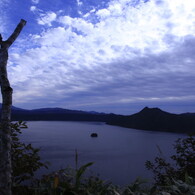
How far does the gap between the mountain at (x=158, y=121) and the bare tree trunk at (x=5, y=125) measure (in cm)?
12168

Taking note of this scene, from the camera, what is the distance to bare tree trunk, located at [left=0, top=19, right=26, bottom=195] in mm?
2643

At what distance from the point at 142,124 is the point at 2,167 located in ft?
503

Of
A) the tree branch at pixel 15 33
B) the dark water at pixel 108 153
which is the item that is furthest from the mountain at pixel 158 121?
the tree branch at pixel 15 33

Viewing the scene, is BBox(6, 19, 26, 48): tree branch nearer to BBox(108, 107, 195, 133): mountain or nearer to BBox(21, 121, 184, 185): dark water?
BBox(21, 121, 184, 185): dark water

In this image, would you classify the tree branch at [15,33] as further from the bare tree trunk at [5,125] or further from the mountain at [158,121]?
the mountain at [158,121]

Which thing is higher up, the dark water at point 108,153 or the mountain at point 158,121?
the mountain at point 158,121

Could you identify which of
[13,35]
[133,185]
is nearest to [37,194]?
[133,185]

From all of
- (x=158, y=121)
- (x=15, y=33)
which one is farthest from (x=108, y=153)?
(x=158, y=121)

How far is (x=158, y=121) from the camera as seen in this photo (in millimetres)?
144375

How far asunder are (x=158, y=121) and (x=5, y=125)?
490ft

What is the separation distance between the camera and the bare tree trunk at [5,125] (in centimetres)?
264

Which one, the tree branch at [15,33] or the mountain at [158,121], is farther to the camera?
the mountain at [158,121]

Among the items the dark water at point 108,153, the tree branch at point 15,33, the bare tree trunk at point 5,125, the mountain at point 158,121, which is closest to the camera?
the bare tree trunk at point 5,125

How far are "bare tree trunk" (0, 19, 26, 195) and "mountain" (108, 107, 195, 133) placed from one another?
399 ft
